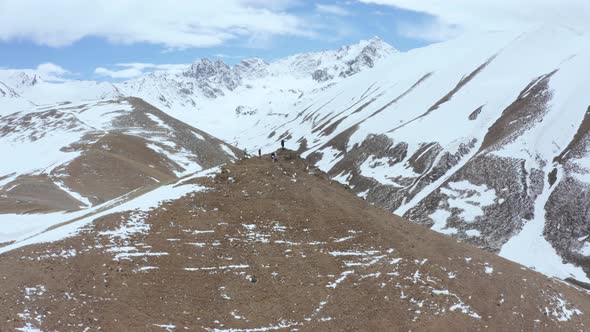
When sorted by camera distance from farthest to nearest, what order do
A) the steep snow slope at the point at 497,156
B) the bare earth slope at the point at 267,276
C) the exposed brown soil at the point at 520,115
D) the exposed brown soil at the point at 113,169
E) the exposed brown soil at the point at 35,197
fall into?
the exposed brown soil at the point at 520,115 → the exposed brown soil at the point at 113,169 → the steep snow slope at the point at 497,156 → the exposed brown soil at the point at 35,197 → the bare earth slope at the point at 267,276

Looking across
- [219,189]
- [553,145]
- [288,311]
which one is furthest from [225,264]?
[553,145]

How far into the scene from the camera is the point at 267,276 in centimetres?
3134

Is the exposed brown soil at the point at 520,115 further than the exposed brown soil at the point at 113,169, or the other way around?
the exposed brown soil at the point at 520,115

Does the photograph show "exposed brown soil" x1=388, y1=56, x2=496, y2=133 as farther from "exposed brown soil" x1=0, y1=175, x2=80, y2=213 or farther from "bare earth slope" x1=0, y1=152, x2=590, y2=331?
"bare earth slope" x1=0, y1=152, x2=590, y2=331

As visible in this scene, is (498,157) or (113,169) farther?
(498,157)

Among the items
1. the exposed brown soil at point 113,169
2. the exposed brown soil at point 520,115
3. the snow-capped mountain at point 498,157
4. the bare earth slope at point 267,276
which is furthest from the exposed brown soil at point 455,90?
the bare earth slope at point 267,276

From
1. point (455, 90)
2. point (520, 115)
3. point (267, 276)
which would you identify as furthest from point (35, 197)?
point (455, 90)

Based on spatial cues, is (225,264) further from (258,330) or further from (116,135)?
(116,135)

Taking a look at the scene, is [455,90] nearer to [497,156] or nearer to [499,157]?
[497,156]

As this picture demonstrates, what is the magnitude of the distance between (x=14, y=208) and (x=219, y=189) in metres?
42.7

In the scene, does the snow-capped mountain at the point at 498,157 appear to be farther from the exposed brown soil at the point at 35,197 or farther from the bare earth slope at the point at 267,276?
the exposed brown soil at the point at 35,197

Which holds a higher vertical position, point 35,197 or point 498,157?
point 35,197

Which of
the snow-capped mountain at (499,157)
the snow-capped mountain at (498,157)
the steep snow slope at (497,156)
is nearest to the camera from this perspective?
the snow-capped mountain at (499,157)

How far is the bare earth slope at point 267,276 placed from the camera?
26609 millimetres
